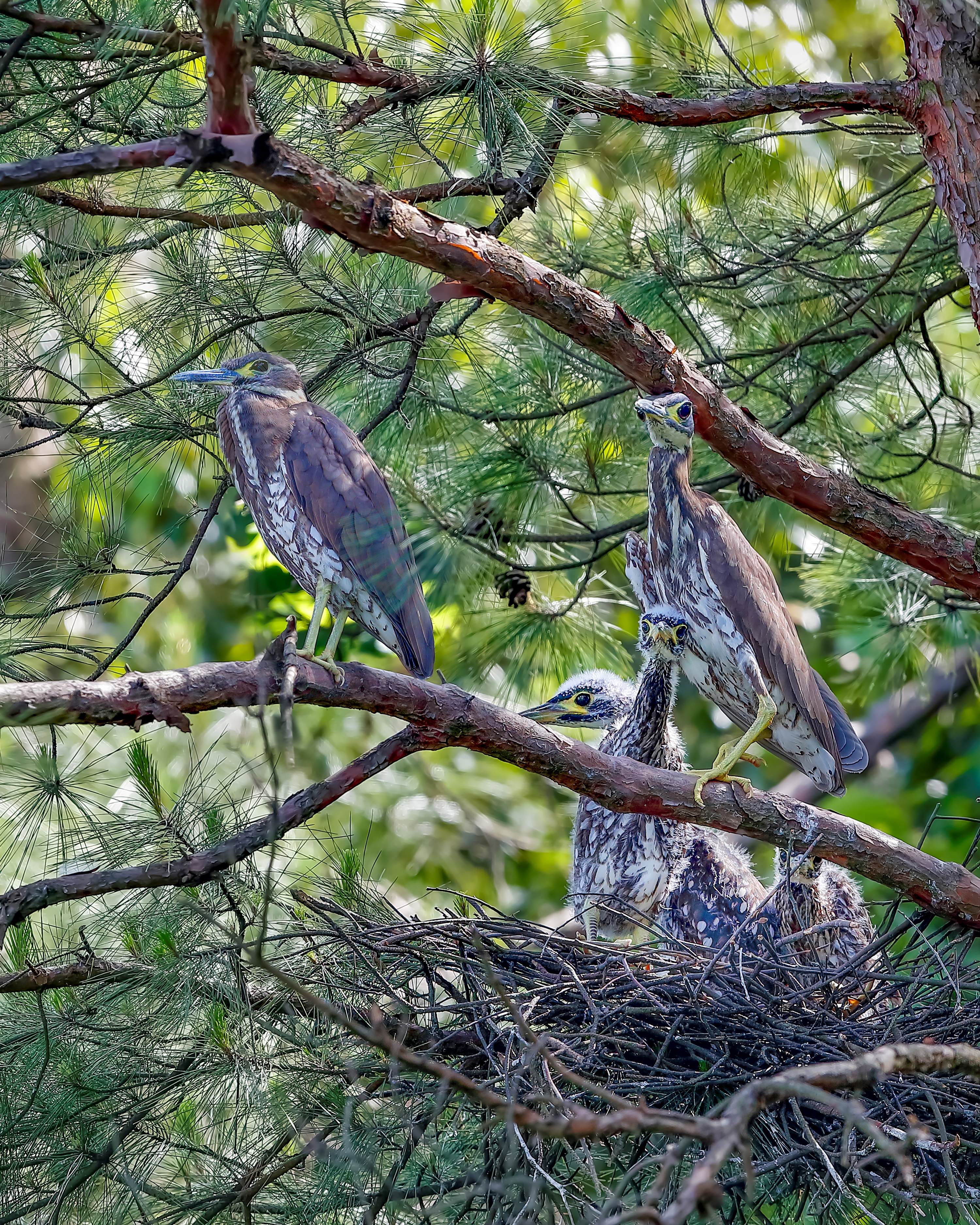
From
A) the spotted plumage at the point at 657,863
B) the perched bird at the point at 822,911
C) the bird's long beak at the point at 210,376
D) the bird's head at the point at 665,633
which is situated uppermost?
the bird's long beak at the point at 210,376

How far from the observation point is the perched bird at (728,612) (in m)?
2.92

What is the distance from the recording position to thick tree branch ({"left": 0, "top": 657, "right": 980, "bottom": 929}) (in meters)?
1.84

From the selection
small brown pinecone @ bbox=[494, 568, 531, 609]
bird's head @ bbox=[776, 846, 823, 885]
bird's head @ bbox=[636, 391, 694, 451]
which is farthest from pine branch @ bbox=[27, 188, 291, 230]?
bird's head @ bbox=[776, 846, 823, 885]

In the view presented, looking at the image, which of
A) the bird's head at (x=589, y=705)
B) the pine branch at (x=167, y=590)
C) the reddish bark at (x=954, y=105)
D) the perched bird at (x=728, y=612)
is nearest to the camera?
the reddish bark at (x=954, y=105)

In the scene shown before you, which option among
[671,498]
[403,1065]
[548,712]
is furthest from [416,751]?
[548,712]

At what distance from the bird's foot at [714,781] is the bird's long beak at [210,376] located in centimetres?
136

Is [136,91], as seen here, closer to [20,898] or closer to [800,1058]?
[20,898]

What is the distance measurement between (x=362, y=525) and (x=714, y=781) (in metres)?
0.96

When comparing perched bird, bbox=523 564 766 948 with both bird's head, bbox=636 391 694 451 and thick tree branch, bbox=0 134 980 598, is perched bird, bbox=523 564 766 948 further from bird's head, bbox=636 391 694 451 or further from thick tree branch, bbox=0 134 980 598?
thick tree branch, bbox=0 134 980 598

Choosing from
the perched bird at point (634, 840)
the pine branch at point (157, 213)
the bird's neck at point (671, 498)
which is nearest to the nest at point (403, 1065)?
the perched bird at point (634, 840)

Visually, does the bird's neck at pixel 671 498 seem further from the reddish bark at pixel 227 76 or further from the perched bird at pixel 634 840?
the reddish bark at pixel 227 76

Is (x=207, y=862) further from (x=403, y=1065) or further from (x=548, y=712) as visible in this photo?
(x=548, y=712)

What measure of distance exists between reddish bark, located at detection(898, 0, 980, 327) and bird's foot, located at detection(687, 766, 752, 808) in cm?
104

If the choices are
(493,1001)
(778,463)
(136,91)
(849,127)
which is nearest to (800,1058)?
(493,1001)
